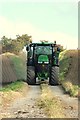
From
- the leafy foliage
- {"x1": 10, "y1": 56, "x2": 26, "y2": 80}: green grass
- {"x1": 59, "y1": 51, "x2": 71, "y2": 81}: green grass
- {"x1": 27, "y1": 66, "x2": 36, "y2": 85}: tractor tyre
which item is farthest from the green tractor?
the leafy foliage

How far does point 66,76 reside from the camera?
2878 cm

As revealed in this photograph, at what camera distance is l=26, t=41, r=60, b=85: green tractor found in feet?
82.6

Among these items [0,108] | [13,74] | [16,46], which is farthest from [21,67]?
[0,108]

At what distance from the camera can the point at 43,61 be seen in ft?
84.0

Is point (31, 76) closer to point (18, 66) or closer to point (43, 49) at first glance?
point (43, 49)

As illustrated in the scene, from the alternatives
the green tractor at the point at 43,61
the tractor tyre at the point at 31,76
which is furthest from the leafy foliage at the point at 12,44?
the tractor tyre at the point at 31,76

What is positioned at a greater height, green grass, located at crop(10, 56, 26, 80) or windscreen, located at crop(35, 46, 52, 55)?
windscreen, located at crop(35, 46, 52, 55)

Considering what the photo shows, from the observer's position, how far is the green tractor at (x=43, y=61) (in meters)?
25.2

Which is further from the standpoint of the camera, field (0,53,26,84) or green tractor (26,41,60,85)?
field (0,53,26,84)

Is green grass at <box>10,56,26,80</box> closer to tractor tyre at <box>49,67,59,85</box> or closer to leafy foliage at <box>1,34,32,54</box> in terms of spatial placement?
tractor tyre at <box>49,67,59,85</box>

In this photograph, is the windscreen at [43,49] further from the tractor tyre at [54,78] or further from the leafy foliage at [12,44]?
the leafy foliage at [12,44]

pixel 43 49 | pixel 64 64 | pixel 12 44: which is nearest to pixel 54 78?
pixel 43 49

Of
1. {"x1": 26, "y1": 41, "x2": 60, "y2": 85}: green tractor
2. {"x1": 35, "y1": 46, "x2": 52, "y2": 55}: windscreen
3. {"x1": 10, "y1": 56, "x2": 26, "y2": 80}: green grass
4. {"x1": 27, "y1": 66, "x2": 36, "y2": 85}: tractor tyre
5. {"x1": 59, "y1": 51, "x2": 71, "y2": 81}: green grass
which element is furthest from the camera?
{"x1": 10, "y1": 56, "x2": 26, "y2": 80}: green grass

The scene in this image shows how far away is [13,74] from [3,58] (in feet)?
8.77
